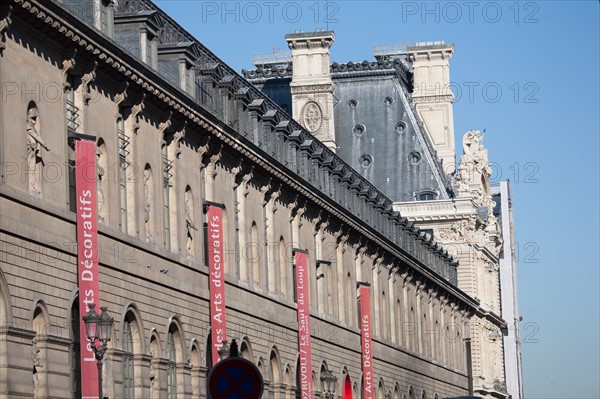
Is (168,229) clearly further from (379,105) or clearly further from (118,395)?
(379,105)

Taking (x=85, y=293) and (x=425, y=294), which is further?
(x=425, y=294)

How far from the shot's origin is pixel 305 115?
349ft

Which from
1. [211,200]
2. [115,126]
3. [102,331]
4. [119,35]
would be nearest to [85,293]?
[102,331]

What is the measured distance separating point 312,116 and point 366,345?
39036 mm

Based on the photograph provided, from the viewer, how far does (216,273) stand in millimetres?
46656

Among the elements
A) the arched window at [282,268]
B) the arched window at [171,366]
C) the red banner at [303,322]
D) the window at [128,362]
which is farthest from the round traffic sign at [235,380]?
the arched window at [282,268]

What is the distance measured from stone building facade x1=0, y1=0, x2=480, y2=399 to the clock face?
32.7 meters

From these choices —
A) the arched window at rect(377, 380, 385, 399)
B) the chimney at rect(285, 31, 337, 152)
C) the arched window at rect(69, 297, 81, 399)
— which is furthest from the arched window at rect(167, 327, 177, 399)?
the chimney at rect(285, 31, 337, 152)

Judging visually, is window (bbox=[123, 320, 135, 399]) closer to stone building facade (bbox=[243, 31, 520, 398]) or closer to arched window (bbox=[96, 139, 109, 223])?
arched window (bbox=[96, 139, 109, 223])

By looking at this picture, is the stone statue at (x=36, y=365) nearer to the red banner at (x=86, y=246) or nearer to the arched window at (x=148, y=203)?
the red banner at (x=86, y=246)

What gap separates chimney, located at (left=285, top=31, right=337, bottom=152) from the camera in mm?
104812

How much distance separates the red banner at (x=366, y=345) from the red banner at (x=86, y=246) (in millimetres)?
32816

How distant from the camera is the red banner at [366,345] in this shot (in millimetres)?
68688

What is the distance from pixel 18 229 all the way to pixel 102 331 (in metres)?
2.96
